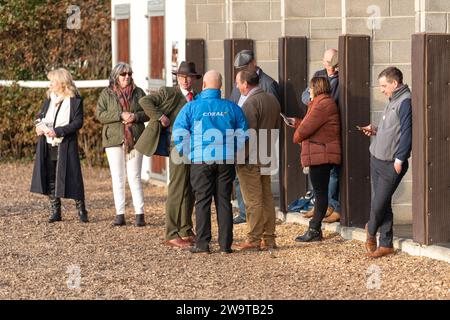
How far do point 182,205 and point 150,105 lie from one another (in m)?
1.08

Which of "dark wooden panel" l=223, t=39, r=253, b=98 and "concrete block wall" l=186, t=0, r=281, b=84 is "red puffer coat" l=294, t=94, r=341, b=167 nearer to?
"dark wooden panel" l=223, t=39, r=253, b=98

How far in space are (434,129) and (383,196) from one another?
76cm

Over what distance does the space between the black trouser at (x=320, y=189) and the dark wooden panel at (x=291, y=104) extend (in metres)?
2.02

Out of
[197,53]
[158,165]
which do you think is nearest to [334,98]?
[197,53]

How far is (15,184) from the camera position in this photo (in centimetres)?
2088


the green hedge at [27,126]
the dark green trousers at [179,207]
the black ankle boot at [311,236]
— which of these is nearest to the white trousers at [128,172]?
the dark green trousers at [179,207]

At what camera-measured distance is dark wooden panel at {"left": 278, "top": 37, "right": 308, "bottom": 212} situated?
16.0m

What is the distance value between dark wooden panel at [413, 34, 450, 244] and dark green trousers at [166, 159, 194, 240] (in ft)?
8.02

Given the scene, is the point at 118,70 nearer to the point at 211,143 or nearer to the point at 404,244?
the point at 211,143

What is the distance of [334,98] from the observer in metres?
14.4

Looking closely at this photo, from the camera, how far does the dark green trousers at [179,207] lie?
1383 cm

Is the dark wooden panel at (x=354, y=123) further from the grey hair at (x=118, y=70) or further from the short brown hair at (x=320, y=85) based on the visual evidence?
the grey hair at (x=118, y=70)

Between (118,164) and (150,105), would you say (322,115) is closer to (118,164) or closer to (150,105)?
(150,105)
